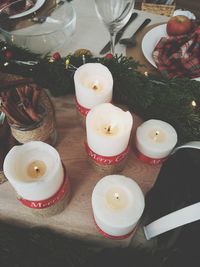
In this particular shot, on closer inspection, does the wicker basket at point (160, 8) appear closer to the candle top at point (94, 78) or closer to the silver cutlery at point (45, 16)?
the silver cutlery at point (45, 16)

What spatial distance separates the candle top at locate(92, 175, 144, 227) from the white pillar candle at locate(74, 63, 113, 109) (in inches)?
6.1

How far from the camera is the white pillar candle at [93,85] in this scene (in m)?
0.51

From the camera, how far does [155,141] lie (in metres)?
0.51

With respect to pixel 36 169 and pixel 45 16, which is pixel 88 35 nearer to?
pixel 45 16

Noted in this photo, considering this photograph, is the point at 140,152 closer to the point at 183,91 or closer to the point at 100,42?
the point at 183,91

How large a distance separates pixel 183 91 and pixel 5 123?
13.5 inches

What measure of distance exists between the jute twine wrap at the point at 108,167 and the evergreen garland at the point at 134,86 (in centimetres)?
13

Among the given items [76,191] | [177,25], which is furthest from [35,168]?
[177,25]

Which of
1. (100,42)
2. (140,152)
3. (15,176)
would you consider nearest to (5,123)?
(15,176)

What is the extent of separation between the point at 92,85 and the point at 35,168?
0.65 feet

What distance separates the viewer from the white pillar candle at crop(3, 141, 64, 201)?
406 millimetres

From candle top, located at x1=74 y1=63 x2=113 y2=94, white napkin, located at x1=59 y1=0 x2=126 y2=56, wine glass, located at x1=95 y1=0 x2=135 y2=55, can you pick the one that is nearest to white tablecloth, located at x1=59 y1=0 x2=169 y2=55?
white napkin, located at x1=59 y1=0 x2=126 y2=56

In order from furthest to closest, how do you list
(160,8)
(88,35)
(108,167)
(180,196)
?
(160,8) < (88,35) < (108,167) < (180,196)

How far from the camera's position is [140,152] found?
53 centimetres
